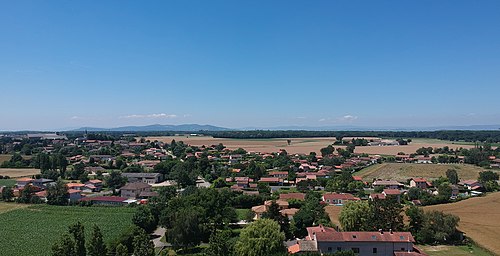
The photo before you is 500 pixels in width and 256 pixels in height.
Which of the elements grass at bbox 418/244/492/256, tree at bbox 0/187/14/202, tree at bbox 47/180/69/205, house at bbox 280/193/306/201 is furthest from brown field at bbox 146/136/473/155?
grass at bbox 418/244/492/256

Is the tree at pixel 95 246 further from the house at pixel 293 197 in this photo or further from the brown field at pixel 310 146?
the brown field at pixel 310 146

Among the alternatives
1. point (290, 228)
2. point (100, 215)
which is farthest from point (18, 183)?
point (290, 228)

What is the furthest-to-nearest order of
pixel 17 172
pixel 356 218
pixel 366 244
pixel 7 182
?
pixel 17 172 → pixel 7 182 → pixel 356 218 → pixel 366 244

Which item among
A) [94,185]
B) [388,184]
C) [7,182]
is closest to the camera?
[388,184]

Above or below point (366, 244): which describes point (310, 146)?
above

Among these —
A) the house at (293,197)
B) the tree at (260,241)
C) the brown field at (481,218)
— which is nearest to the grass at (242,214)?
the house at (293,197)

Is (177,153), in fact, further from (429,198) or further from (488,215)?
(488,215)

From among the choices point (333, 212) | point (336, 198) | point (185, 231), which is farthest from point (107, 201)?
point (336, 198)

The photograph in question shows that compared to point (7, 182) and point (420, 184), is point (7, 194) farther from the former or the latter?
point (420, 184)
